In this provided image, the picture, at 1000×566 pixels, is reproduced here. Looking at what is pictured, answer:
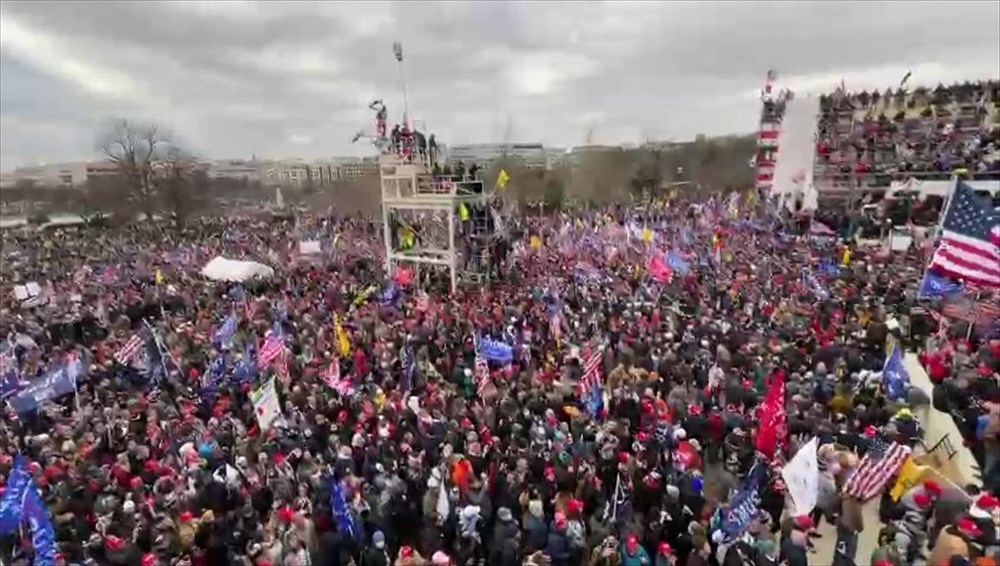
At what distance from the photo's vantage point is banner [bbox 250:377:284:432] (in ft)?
36.4

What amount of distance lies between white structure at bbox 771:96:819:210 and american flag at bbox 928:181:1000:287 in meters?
27.8

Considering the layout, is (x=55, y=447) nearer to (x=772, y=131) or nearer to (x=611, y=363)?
(x=611, y=363)

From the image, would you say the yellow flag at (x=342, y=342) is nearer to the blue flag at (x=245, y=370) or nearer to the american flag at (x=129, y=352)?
the blue flag at (x=245, y=370)

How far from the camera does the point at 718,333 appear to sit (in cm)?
1445

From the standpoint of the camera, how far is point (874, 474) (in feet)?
26.2

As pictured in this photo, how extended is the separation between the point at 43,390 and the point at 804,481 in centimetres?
1176

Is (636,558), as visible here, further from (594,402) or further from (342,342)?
(342,342)

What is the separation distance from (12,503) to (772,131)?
134 feet

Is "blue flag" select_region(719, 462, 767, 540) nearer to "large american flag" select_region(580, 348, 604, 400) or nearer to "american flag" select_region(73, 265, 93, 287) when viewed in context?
"large american flag" select_region(580, 348, 604, 400)

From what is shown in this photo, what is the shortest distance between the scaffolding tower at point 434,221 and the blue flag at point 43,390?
35.3ft

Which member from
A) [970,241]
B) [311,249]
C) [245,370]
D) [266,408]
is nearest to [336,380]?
[266,408]

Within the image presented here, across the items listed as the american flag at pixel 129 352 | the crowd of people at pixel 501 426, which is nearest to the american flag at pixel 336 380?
the crowd of people at pixel 501 426

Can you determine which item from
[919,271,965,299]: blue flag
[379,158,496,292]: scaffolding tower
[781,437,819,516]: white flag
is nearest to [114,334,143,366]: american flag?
[379,158,496,292]: scaffolding tower

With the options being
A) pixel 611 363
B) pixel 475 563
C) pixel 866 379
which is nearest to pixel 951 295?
pixel 866 379
